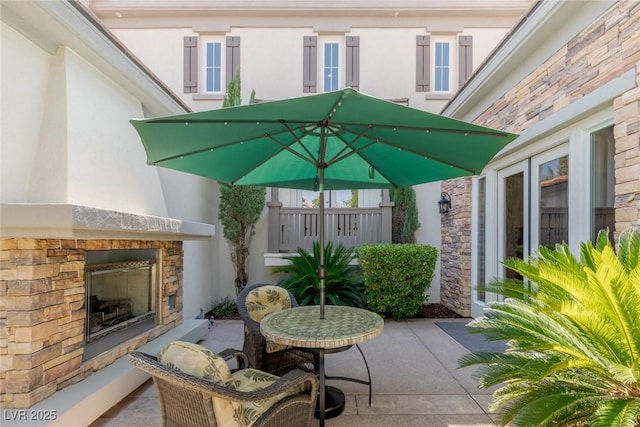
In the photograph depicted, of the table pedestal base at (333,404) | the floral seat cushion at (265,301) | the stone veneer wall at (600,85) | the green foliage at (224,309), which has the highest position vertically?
the stone veneer wall at (600,85)

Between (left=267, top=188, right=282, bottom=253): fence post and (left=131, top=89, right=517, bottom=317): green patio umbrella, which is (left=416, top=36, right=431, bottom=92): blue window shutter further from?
(left=131, top=89, right=517, bottom=317): green patio umbrella

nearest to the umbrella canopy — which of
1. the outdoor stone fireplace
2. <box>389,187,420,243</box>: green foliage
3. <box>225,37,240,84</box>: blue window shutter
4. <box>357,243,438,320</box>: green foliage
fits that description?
the outdoor stone fireplace

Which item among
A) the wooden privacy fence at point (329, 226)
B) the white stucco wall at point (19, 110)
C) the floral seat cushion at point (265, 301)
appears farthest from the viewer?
the wooden privacy fence at point (329, 226)

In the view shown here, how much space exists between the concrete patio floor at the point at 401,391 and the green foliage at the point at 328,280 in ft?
4.15

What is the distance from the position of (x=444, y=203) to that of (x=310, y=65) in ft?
14.2

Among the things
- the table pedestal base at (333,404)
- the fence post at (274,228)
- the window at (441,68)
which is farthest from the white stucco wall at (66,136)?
the window at (441,68)

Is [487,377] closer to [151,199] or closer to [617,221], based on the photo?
[617,221]

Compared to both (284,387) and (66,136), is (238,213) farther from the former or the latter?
(284,387)

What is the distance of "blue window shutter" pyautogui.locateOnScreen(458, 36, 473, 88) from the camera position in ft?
25.5

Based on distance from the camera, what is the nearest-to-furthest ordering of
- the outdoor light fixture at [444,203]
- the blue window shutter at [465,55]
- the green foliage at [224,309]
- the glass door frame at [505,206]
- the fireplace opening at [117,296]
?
the fireplace opening at [117,296] < the glass door frame at [505,206] < the green foliage at [224,309] < the outdoor light fixture at [444,203] < the blue window shutter at [465,55]

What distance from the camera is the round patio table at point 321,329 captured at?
2.32 m

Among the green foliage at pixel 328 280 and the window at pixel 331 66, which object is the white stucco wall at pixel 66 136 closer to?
the green foliage at pixel 328 280

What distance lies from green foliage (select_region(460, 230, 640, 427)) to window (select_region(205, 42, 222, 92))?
755cm

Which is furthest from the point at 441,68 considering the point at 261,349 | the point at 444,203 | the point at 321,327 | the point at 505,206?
the point at 261,349
